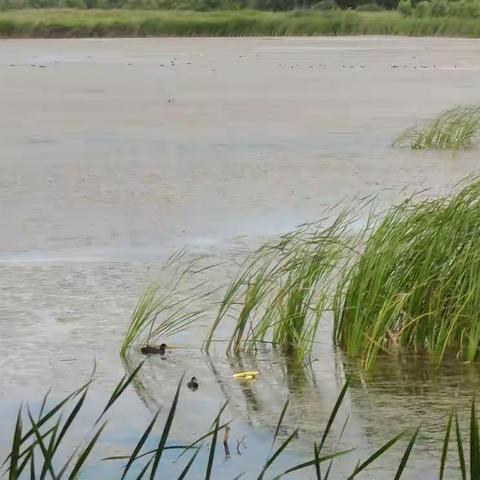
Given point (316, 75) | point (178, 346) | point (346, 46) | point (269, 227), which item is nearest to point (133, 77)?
point (316, 75)

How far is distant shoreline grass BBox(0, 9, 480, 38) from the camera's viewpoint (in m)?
47.5

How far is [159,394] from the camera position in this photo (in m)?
4.37

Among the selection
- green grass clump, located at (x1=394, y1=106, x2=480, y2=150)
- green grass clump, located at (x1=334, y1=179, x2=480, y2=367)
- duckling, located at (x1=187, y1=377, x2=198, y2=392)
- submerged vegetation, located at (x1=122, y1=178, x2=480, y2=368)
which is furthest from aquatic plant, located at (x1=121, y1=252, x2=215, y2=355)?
green grass clump, located at (x1=394, y1=106, x2=480, y2=150)

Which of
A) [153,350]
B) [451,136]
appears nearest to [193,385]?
[153,350]

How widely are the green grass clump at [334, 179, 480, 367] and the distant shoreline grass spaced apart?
137ft

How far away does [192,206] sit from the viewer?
28.8 ft

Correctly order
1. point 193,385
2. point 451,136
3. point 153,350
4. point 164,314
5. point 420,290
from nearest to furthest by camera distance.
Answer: point 193,385 < point 420,290 < point 153,350 < point 164,314 < point 451,136

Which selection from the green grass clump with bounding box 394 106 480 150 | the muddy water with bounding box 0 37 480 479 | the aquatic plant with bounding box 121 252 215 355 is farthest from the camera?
the green grass clump with bounding box 394 106 480 150

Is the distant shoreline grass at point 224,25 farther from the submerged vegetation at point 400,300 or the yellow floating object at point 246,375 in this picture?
the yellow floating object at point 246,375

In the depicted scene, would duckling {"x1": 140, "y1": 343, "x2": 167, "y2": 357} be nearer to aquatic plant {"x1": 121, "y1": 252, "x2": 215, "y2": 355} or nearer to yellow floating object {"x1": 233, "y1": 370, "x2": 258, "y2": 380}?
aquatic plant {"x1": 121, "y1": 252, "x2": 215, "y2": 355}

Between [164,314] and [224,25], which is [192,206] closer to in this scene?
[164,314]

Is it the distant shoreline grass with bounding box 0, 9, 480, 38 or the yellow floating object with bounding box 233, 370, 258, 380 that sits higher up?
the yellow floating object with bounding box 233, 370, 258, 380

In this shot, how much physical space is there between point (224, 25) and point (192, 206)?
39925mm

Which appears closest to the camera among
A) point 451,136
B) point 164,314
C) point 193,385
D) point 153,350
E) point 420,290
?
point 193,385
